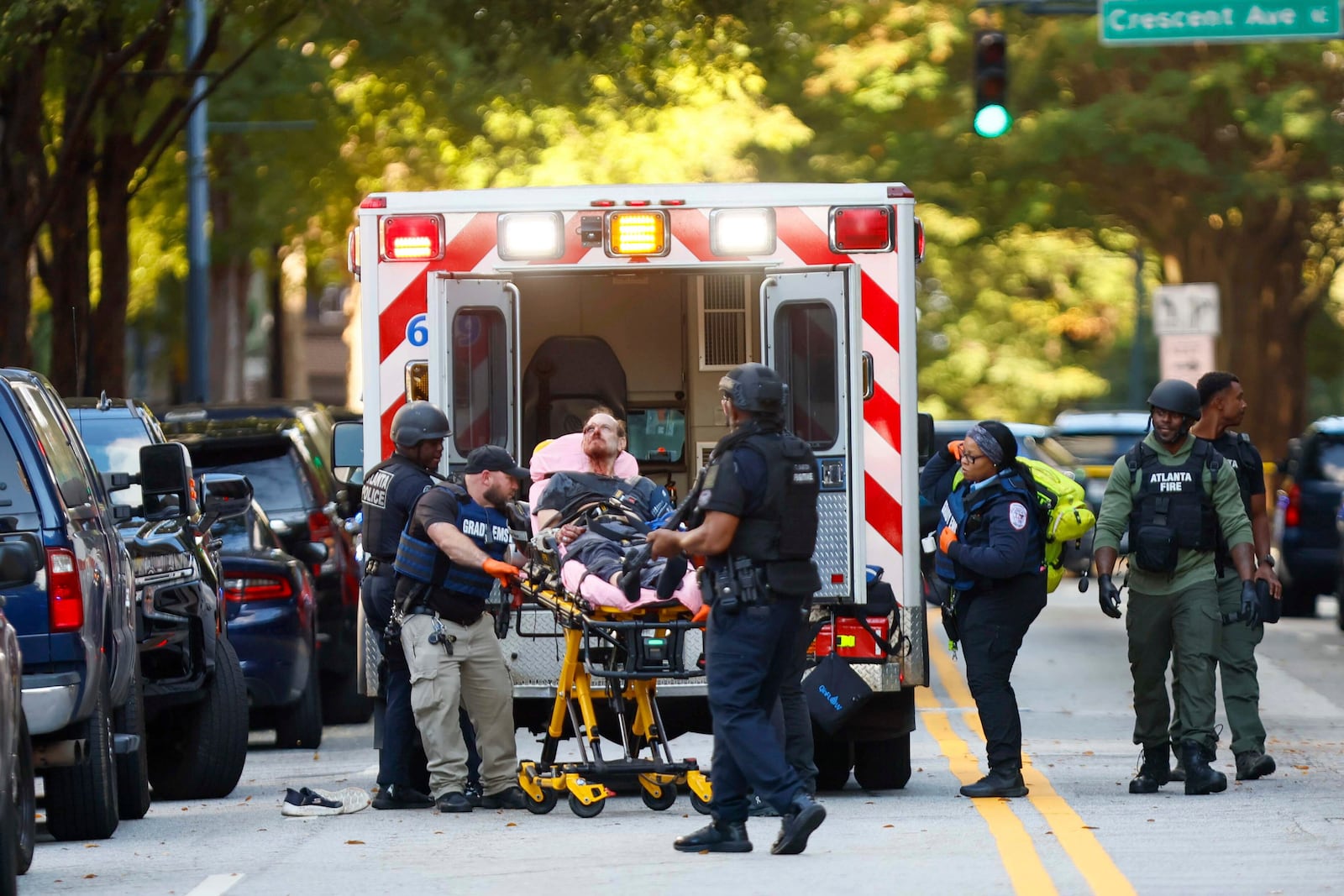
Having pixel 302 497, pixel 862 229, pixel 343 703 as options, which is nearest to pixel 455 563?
pixel 862 229

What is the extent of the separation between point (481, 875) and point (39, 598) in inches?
73.7

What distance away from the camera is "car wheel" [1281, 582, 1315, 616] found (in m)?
22.6

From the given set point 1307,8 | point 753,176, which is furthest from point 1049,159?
point 1307,8

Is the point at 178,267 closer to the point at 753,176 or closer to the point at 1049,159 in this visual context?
the point at 753,176

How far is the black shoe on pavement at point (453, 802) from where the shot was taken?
10227 mm

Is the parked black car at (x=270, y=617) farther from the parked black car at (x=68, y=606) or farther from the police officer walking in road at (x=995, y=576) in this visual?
the police officer walking in road at (x=995, y=576)

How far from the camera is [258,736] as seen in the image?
14.9 m

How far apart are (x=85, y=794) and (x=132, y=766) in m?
0.73

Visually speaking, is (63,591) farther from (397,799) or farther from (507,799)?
(507,799)

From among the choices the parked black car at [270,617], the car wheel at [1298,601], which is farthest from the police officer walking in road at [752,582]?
the car wheel at [1298,601]

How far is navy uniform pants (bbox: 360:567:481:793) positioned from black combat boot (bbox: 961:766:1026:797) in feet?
6.81

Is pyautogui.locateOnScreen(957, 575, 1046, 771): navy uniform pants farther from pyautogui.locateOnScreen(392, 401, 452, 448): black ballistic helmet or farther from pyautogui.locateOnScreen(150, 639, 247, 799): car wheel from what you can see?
pyautogui.locateOnScreen(150, 639, 247, 799): car wheel

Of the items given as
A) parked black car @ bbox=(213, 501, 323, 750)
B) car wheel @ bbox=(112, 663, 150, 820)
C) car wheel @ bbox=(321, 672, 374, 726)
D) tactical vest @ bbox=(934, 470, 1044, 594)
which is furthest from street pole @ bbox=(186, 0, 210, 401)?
tactical vest @ bbox=(934, 470, 1044, 594)

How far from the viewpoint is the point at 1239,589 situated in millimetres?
10938
